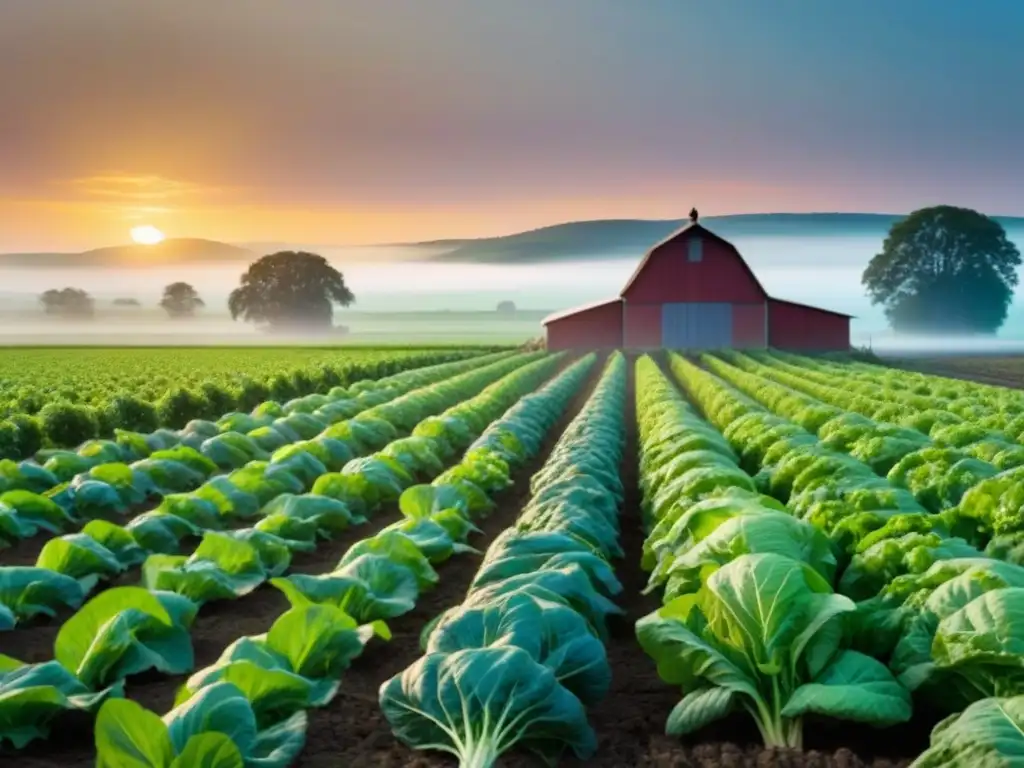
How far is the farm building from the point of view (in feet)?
184

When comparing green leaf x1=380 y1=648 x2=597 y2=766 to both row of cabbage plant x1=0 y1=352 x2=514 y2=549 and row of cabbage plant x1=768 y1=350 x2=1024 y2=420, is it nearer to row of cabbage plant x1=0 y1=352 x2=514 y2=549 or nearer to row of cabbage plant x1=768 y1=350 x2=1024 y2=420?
row of cabbage plant x1=0 y1=352 x2=514 y2=549

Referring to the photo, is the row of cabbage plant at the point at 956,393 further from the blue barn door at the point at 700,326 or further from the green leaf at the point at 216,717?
the blue barn door at the point at 700,326

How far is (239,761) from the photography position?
14.2ft

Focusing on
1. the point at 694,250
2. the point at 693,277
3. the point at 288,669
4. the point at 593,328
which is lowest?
the point at 288,669

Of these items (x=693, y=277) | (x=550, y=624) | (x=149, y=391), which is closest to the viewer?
(x=550, y=624)

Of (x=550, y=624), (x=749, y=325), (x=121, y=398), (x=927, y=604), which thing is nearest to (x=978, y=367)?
(x=749, y=325)

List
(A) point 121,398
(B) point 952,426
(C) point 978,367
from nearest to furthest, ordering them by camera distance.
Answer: (B) point 952,426
(A) point 121,398
(C) point 978,367

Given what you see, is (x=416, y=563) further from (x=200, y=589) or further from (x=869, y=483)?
(x=869, y=483)

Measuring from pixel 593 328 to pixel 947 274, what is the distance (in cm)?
3832

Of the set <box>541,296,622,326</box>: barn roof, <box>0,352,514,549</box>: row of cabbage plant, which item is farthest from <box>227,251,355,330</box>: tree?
<box>0,352,514,549</box>: row of cabbage plant

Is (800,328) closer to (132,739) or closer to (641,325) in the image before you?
(641,325)

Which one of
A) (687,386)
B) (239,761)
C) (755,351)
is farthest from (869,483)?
(755,351)

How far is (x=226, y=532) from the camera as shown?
28.2 ft

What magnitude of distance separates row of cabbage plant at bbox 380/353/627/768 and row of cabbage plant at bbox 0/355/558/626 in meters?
2.19
